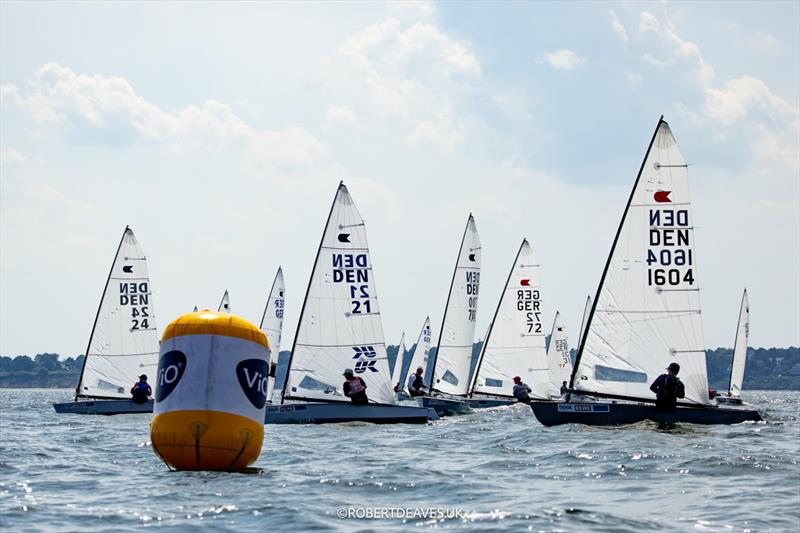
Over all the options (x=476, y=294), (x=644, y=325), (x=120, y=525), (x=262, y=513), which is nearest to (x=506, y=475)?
(x=262, y=513)

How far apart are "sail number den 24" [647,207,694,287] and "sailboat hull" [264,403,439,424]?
744 cm

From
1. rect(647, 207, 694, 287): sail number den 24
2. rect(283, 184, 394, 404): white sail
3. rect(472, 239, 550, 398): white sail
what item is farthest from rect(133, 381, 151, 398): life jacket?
rect(647, 207, 694, 287): sail number den 24

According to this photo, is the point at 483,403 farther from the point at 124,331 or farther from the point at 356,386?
the point at 124,331

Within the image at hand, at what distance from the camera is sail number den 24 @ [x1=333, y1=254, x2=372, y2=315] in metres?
30.2

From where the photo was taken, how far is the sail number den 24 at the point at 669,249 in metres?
25.9

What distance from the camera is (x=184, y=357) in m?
14.7

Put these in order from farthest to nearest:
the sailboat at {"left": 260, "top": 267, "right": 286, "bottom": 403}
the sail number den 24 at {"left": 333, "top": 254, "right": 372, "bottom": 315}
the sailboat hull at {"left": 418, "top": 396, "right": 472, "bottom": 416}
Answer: the sailboat at {"left": 260, "top": 267, "right": 286, "bottom": 403} < the sailboat hull at {"left": 418, "top": 396, "right": 472, "bottom": 416} < the sail number den 24 at {"left": 333, "top": 254, "right": 372, "bottom": 315}

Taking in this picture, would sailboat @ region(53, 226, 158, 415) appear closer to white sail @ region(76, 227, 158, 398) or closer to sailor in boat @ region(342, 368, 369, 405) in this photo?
white sail @ region(76, 227, 158, 398)

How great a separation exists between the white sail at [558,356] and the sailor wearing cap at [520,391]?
14.6 meters

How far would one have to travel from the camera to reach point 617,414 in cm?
2422

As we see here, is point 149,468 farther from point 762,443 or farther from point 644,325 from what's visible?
point 644,325

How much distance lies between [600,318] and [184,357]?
46.2ft

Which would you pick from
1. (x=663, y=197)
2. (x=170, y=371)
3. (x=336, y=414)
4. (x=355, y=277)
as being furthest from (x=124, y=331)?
(x=170, y=371)

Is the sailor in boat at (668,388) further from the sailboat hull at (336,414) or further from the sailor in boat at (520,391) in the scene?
the sailor in boat at (520,391)
